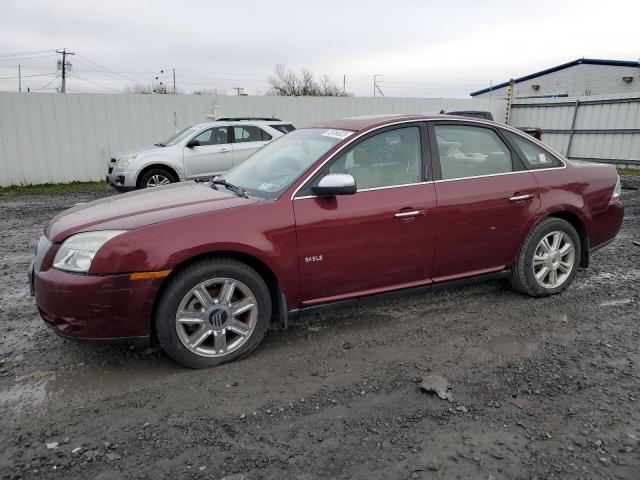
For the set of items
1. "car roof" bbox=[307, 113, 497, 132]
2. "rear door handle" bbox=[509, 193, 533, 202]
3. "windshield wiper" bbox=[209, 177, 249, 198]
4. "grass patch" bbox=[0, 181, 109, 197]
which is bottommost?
"grass patch" bbox=[0, 181, 109, 197]

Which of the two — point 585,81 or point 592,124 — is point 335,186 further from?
point 585,81

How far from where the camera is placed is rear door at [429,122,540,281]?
4.04 m

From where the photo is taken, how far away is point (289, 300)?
3566 mm

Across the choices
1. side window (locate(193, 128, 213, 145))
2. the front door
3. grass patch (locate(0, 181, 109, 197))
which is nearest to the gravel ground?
the front door

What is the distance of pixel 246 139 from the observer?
11.5m

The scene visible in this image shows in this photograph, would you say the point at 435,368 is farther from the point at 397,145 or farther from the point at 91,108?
the point at 91,108

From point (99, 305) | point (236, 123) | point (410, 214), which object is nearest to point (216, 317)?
point (99, 305)

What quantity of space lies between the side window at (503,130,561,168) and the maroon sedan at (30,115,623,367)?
0.04 ft

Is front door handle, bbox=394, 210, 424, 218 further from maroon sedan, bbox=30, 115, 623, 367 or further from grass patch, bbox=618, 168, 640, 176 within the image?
grass patch, bbox=618, 168, 640, 176

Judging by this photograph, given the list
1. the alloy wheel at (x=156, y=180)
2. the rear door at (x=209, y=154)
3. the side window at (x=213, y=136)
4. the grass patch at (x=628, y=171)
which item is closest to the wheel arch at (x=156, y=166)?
the alloy wheel at (x=156, y=180)

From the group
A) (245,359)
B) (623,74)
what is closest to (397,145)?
(245,359)

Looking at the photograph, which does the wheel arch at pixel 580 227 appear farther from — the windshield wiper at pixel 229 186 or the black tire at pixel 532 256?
the windshield wiper at pixel 229 186

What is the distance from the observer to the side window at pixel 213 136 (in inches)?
438

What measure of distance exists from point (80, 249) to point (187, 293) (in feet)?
2.35
